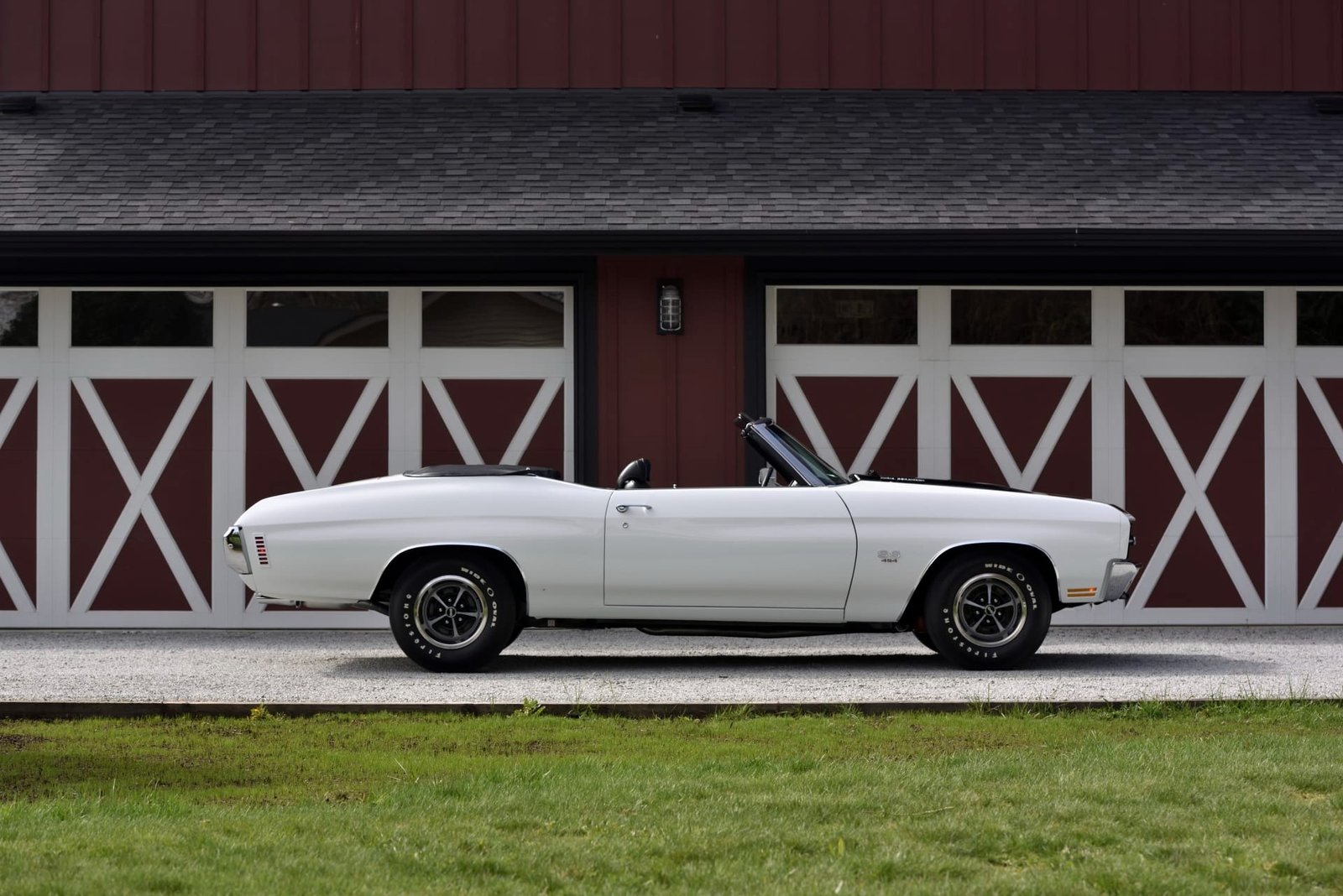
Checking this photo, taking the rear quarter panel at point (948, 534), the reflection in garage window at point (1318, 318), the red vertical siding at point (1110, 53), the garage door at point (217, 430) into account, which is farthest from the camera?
the red vertical siding at point (1110, 53)

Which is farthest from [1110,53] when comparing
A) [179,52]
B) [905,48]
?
[179,52]

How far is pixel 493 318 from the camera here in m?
13.3

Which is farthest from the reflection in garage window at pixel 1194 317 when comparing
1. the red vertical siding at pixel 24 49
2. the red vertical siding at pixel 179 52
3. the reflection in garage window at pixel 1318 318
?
the red vertical siding at pixel 24 49

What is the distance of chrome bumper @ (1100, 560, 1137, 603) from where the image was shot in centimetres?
990

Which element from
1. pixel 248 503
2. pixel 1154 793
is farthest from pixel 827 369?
pixel 1154 793

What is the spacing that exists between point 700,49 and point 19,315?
19.7ft

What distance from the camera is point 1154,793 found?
5648mm

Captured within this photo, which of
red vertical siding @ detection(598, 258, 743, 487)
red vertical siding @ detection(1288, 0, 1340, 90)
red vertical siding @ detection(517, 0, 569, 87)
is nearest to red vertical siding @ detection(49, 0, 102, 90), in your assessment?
red vertical siding @ detection(517, 0, 569, 87)

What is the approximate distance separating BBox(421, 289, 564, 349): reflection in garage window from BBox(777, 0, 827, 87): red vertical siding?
3274mm

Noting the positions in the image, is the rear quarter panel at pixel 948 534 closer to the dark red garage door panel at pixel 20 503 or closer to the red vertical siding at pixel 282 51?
the dark red garage door panel at pixel 20 503

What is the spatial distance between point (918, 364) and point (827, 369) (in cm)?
69

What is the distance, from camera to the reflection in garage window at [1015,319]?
43.7ft

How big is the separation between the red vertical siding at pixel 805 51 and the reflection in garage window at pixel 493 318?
3.27m

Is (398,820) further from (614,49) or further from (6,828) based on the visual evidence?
(614,49)
